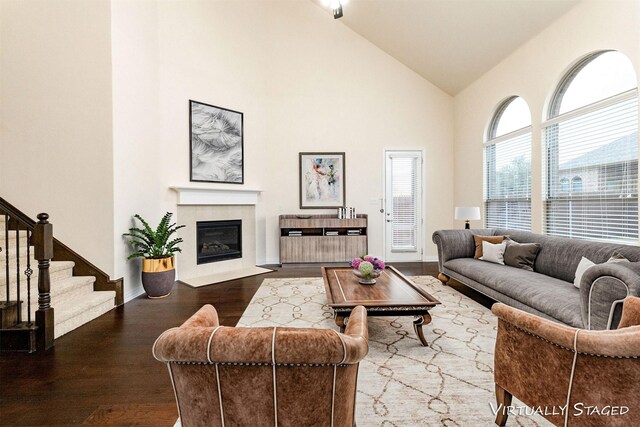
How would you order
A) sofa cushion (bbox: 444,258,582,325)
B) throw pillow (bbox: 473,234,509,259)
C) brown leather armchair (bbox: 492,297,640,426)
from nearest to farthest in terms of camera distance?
brown leather armchair (bbox: 492,297,640,426) → sofa cushion (bbox: 444,258,582,325) → throw pillow (bbox: 473,234,509,259)

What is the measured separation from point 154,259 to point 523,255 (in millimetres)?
4375

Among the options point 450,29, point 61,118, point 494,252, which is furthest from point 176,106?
point 494,252

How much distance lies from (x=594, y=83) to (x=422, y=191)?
10.4 ft

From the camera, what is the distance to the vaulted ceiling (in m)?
3.78

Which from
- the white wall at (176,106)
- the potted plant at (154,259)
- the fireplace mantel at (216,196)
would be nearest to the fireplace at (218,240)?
the fireplace mantel at (216,196)

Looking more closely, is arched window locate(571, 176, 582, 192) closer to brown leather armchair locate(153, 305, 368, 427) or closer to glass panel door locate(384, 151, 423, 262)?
glass panel door locate(384, 151, 423, 262)

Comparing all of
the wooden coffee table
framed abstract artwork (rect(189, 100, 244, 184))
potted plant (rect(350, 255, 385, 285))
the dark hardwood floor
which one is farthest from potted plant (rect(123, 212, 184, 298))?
potted plant (rect(350, 255, 385, 285))

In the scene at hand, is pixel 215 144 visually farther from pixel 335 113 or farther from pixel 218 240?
pixel 335 113

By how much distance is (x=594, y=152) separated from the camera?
325 centimetres

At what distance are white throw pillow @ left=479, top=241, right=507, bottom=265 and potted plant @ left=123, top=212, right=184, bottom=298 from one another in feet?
13.1

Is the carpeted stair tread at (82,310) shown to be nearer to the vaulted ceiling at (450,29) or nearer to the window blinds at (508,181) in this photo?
the vaulted ceiling at (450,29)

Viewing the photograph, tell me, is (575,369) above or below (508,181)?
below

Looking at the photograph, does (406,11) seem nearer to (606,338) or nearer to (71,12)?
(71,12)

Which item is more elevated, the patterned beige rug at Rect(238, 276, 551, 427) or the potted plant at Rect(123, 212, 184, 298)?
the potted plant at Rect(123, 212, 184, 298)
